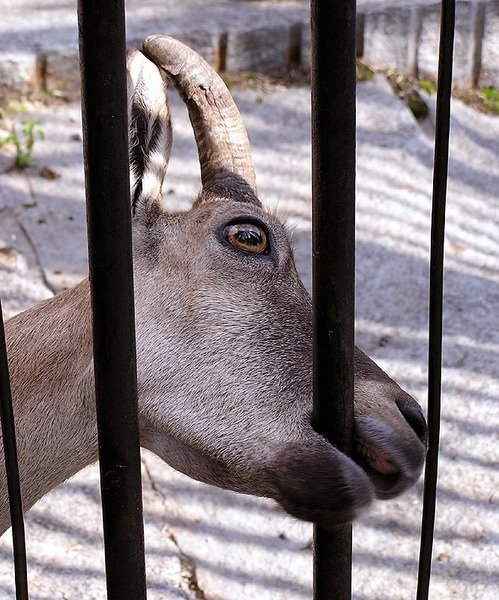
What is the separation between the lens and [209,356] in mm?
2229

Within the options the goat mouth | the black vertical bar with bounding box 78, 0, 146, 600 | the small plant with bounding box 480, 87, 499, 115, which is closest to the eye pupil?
the goat mouth

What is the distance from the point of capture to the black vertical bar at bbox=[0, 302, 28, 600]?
1.40 m

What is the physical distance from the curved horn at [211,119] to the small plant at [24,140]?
9.25 feet

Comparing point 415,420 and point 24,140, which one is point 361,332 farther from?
point 415,420

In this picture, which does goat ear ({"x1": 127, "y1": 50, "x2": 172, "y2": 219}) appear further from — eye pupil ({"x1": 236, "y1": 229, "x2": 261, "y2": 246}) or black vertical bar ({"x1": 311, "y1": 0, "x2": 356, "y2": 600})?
black vertical bar ({"x1": 311, "y1": 0, "x2": 356, "y2": 600})

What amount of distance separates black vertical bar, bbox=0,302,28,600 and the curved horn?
1.25m

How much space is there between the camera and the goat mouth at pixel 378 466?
5.93ft

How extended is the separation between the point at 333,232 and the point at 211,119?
1280mm

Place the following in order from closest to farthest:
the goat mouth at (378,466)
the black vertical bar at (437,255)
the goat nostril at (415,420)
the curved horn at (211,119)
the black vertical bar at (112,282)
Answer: the black vertical bar at (112,282) < the black vertical bar at (437,255) < the goat mouth at (378,466) < the goat nostril at (415,420) < the curved horn at (211,119)

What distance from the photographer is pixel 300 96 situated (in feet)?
19.9

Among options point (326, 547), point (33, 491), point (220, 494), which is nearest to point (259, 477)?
point (326, 547)

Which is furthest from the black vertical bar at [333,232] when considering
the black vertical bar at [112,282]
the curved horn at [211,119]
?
the curved horn at [211,119]

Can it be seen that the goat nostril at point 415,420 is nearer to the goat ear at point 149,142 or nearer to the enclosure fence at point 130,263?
the enclosure fence at point 130,263

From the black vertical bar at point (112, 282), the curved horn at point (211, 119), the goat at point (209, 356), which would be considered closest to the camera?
the black vertical bar at point (112, 282)
